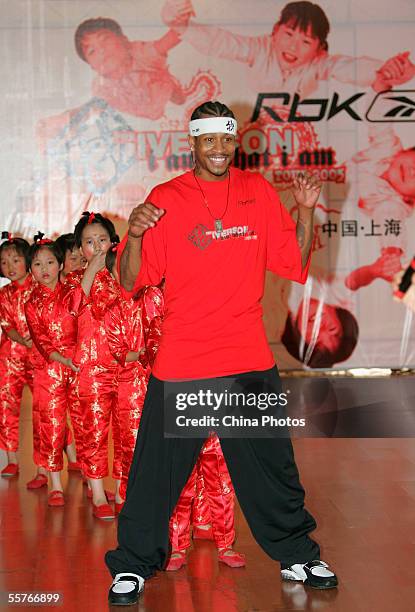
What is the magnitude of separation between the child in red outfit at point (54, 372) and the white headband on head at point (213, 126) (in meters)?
1.37

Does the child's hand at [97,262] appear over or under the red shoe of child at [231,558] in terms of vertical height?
over

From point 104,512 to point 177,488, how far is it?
0.94 meters

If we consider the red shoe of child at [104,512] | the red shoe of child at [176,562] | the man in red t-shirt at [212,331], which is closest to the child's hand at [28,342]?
the red shoe of child at [104,512]

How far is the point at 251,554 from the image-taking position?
309 cm

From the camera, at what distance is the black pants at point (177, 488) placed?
2.70 metres

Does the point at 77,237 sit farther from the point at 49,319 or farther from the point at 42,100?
the point at 42,100

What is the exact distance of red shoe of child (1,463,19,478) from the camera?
4289 millimetres

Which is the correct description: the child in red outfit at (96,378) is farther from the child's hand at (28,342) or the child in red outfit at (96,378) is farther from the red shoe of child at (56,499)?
the child's hand at (28,342)

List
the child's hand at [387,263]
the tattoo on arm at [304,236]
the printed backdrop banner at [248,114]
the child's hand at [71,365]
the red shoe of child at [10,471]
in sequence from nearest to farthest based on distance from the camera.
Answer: the tattoo on arm at [304,236]
the child's hand at [71,365]
the red shoe of child at [10,471]
the printed backdrop banner at [248,114]
the child's hand at [387,263]

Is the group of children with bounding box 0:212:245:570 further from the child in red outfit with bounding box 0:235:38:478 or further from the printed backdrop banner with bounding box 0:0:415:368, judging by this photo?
the printed backdrop banner with bounding box 0:0:415:368

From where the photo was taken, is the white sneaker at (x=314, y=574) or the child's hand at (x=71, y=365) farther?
the child's hand at (x=71, y=365)

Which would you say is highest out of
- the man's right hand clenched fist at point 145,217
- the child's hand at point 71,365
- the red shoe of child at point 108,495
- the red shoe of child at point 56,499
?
the man's right hand clenched fist at point 145,217

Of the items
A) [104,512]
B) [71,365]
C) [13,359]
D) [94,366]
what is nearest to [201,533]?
[104,512]

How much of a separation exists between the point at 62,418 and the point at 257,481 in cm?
146
